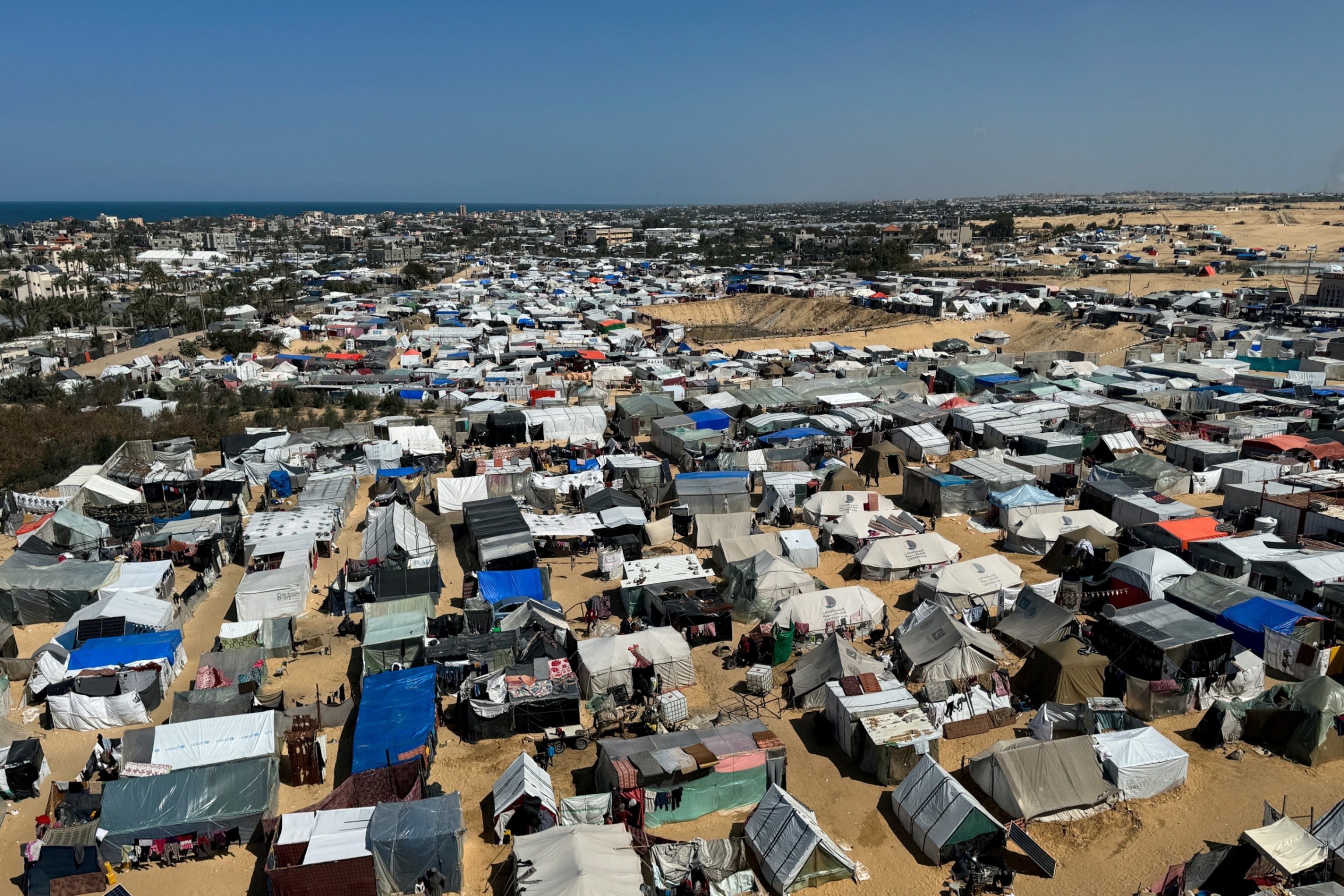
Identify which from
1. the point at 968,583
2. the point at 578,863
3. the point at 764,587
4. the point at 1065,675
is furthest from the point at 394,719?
the point at 968,583

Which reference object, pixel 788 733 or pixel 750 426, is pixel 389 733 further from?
pixel 750 426

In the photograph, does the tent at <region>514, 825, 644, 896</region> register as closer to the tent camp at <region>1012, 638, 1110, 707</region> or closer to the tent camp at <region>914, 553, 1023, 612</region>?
the tent camp at <region>1012, 638, 1110, 707</region>

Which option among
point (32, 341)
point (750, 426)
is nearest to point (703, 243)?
point (32, 341)

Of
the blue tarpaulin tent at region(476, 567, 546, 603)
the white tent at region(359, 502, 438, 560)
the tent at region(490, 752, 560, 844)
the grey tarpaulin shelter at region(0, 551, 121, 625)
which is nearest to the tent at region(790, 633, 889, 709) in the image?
the tent at region(490, 752, 560, 844)

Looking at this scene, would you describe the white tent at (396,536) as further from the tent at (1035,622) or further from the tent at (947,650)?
the tent at (1035,622)

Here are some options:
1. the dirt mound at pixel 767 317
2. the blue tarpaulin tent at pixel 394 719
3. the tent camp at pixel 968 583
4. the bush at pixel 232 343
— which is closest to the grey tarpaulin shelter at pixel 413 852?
the blue tarpaulin tent at pixel 394 719

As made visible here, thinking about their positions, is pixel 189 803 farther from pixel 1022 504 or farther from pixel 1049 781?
pixel 1022 504
